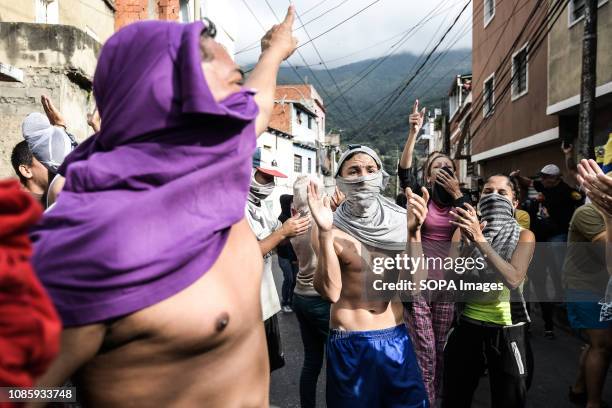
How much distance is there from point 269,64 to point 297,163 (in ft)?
106

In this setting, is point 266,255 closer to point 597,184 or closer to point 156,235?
point 597,184

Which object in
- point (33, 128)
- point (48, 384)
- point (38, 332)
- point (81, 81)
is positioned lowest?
point (48, 384)

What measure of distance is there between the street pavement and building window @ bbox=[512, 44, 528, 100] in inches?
399

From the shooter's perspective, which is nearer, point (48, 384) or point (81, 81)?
point (48, 384)

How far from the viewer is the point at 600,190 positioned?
7.88 ft

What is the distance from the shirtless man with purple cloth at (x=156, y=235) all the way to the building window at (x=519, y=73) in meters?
14.7

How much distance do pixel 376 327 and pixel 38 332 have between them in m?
2.19

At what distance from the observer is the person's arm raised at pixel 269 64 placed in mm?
1610

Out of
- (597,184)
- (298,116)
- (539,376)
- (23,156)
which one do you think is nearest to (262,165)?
(23,156)

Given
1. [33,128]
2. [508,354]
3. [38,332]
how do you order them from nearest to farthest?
1. [38,332]
2. [33,128]
3. [508,354]

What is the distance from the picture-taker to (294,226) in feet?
10.8

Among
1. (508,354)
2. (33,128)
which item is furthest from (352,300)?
(33,128)

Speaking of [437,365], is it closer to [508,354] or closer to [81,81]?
[508,354]

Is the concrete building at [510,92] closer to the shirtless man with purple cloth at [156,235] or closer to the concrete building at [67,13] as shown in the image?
the concrete building at [67,13]
